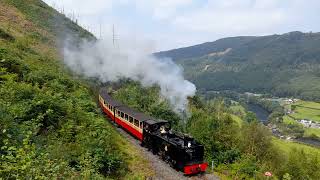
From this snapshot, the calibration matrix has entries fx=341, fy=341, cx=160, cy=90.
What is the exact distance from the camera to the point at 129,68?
58.8 metres

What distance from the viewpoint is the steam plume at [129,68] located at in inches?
1518

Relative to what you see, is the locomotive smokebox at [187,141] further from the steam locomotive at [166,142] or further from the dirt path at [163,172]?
the dirt path at [163,172]

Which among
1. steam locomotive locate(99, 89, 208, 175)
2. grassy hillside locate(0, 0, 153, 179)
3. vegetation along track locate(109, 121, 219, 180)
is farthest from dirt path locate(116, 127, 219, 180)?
grassy hillside locate(0, 0, 153, 179)

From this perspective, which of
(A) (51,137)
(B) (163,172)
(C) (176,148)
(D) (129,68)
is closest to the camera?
(A) (51,137)

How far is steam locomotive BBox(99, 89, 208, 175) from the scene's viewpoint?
2289 cm

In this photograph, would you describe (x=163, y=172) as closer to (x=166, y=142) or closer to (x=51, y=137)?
(x=166, y=142)

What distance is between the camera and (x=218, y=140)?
30125 millimetres

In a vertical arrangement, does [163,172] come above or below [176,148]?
below

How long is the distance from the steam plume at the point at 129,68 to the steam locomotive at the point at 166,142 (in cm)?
685

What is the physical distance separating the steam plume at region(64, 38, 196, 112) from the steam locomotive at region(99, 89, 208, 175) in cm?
685

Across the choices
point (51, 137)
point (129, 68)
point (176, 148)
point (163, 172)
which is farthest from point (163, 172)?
point (129, 68)

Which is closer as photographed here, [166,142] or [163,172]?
[163,172]

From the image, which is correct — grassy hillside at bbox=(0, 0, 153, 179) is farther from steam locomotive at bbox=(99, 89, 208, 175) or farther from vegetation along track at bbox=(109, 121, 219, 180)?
steam locomotive at bbox=(99, 89, 208, 175)

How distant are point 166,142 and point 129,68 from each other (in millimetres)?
35286
